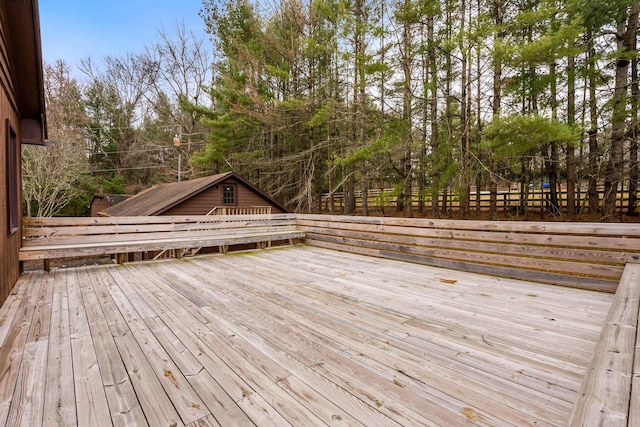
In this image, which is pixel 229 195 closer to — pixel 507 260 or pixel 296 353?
pixel 507 260

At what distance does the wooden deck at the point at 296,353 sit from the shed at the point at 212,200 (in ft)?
25.8

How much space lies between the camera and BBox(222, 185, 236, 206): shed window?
1240 centimetres

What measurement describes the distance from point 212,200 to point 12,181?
27.5 feet

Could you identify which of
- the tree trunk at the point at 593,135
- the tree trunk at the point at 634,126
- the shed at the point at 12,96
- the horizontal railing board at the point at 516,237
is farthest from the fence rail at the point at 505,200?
the shed at the point at 12,96

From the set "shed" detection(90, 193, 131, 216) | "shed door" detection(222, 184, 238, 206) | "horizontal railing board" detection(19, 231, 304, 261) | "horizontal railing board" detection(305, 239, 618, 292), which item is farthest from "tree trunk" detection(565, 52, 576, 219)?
"shed" detection(90, 193, 131, 216)

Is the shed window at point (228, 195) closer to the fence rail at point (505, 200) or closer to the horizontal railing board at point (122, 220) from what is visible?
the fence rail at point (505, 200)

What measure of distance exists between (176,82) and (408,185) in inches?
662

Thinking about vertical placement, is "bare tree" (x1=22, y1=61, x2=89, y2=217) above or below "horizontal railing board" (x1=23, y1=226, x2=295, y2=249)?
above

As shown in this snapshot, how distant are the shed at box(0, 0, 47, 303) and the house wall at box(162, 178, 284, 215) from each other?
6672mm

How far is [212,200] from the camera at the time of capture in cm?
1203

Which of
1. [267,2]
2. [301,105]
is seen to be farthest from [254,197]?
[267,2]

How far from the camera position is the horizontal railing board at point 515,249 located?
10.2 ft

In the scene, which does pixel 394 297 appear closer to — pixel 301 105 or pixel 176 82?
pixel 301 105

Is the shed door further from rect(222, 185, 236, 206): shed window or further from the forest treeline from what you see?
the forest treeline
